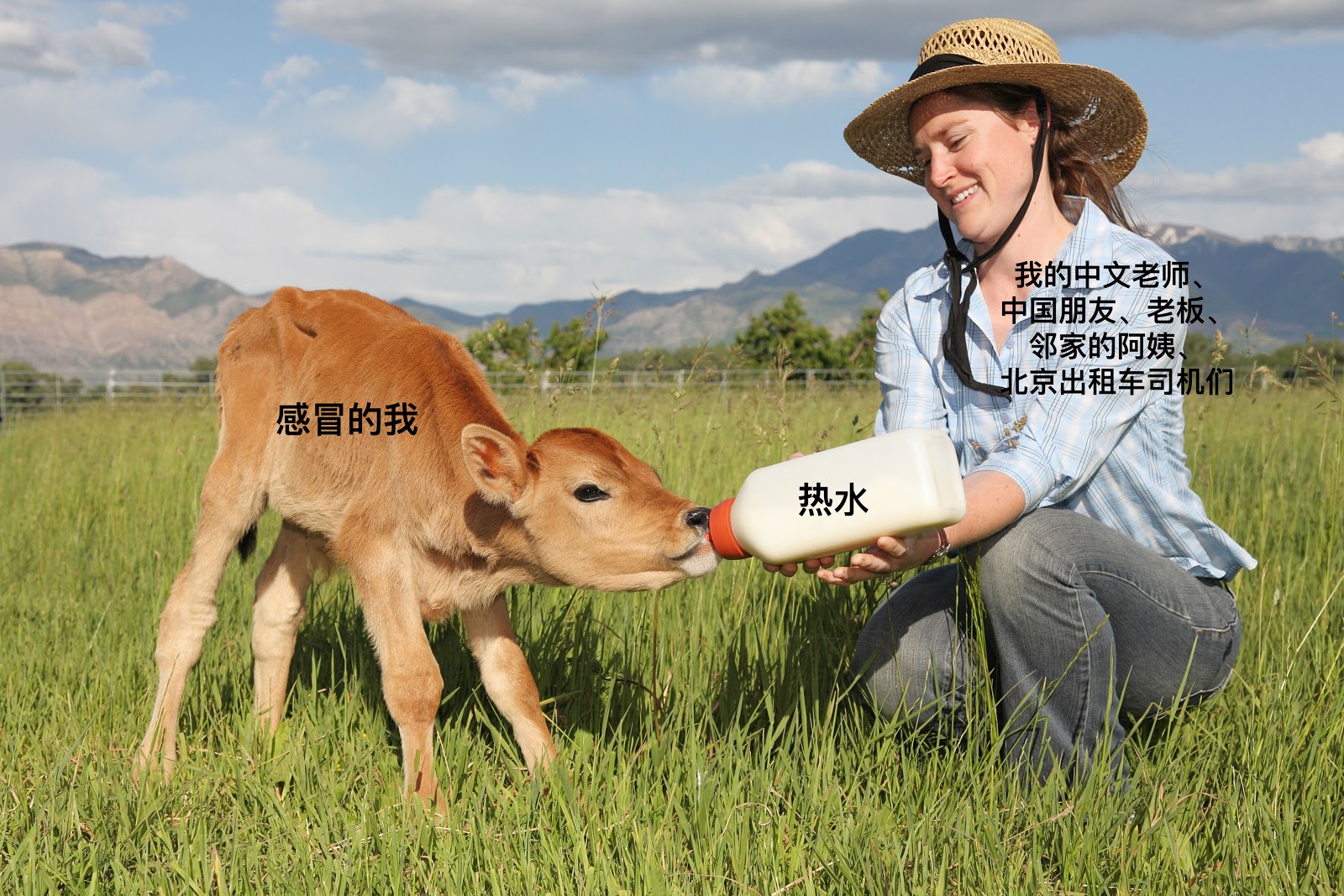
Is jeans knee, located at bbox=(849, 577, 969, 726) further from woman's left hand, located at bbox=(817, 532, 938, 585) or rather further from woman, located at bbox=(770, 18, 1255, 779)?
woman's left hand, located at bbox=(817, 532, 938, 585)

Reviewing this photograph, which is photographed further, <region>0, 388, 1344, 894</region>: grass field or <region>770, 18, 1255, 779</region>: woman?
<region>770, 18, 1255, 779</region>: woman

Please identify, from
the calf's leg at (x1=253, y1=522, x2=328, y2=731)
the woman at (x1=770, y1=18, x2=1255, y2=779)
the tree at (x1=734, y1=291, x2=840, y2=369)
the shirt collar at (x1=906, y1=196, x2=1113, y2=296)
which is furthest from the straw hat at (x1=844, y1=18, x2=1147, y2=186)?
the tree at (x1=734, y1=291, x2=840, y2=369)

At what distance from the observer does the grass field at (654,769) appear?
8.47 ft

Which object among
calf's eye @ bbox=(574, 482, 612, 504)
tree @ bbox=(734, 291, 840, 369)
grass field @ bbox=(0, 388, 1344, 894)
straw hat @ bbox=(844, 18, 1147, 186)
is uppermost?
tree @ bbox=(734, 291, 840, 369)

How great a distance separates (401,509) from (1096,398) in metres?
2.11

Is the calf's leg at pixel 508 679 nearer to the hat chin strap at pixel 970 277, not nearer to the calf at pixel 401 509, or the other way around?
the calf at pixel 401 509

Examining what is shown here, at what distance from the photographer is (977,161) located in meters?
3.19

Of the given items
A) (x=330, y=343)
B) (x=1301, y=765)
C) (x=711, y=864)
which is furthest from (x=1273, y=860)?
(x=330, y=343)

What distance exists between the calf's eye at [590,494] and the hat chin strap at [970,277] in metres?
1.14

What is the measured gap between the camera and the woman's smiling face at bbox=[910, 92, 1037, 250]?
3.20 meters

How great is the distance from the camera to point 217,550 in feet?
13.2

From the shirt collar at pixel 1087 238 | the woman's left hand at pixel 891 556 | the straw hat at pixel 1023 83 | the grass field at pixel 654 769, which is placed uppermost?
the straw hat at pixel 1023 83

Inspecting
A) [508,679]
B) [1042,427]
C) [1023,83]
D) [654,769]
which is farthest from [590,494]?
[1023,83]

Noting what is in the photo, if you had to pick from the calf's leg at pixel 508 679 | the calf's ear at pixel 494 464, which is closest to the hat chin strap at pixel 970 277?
the calf's ear at pixel 494 464
